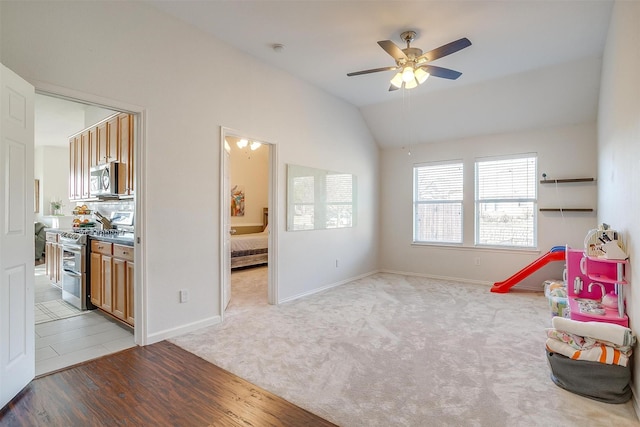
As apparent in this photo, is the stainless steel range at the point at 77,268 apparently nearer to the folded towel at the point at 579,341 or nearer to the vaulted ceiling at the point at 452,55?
the vaulted ceiling at the point at 452,55

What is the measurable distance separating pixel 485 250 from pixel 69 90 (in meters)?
5.89

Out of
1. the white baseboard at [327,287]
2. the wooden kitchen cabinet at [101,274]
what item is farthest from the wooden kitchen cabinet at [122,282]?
the white baseboard at [327,287]

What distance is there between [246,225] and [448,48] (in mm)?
6747

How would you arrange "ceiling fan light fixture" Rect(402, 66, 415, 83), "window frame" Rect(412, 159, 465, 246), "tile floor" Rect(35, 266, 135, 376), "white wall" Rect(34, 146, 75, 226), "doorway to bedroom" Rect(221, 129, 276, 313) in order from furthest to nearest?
"white wall" Rect(34, 146, 75, 226) → "window frame" Rect(412, 159, 465, 246) → "doorway to bedroom" Rect(221, 129, 276, 313) → "ceiling fan light fixture" Rect(402, 66, 415, 83) → "tile floor" Rect(35, 266, 135, 376)

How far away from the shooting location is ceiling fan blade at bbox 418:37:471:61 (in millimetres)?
2727

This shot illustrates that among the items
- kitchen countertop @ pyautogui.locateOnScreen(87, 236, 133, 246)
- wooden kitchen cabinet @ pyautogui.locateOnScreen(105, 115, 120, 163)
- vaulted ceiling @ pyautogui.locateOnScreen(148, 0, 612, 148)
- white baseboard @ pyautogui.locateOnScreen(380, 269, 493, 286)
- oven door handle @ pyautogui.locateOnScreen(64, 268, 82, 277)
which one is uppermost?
vaulted ceiling @ pyautogui.locateOnScreen(148, 0, 612, 148)

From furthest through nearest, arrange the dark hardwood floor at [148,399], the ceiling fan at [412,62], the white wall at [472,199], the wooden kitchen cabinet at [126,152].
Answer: the white wall at [472,199]
the wooden kitchen cabinet at [126,152]
the ceiling fan at [412,62]
the dark hardwood floor at [148,399]

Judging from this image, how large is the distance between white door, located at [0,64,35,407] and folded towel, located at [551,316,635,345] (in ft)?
12.2

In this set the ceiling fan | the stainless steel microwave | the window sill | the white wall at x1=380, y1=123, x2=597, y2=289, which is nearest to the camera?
the ceiling fan

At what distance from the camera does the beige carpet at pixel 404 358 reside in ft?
6.60

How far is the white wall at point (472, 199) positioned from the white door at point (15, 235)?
5.54 m

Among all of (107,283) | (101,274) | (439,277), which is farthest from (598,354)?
(101,274)

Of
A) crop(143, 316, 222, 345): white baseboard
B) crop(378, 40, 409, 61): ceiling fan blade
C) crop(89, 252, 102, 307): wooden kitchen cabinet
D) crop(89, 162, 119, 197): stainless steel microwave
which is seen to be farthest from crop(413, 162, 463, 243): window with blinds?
crop(89, 252, 102, 307): wooden kitchen cabinet

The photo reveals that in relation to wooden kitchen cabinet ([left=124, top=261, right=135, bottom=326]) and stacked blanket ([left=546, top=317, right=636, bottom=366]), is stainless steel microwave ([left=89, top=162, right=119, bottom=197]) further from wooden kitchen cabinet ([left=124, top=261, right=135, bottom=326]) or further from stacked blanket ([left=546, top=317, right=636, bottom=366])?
stacked blanket ([left=546, top=317, right=636, bottom=366])
